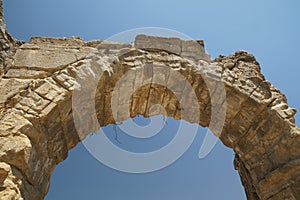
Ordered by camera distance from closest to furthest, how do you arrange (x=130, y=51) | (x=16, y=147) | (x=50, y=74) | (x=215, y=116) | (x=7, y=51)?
(x=16, y=147), (x=50, y=74), (x=7, y=51), (x=130, y=51), (x=215, y=116)

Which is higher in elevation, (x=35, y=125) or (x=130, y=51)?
(x=130, y=51)

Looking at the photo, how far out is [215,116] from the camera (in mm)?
4590

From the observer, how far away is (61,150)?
3.89 m

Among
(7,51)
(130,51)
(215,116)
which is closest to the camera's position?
(7,51)

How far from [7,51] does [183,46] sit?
2.95m

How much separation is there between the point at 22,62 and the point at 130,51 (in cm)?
168

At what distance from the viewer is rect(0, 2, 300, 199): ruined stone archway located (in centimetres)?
310

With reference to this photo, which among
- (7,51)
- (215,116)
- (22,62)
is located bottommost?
(215,116)

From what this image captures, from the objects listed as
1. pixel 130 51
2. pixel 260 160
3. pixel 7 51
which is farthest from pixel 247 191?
pixel 7 51

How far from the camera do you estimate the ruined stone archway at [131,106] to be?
310 cm

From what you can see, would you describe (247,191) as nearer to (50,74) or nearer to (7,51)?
(50,74)

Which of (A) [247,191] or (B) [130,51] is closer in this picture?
(B) [130,51]

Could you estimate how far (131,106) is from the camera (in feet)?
15.7

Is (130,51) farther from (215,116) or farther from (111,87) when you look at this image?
(215,116)
